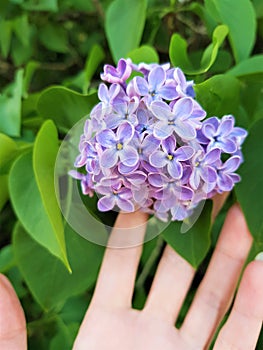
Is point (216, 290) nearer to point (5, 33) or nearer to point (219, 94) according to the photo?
point (219, 94)

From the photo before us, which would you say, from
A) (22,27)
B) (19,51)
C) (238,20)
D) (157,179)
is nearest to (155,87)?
(157,179)

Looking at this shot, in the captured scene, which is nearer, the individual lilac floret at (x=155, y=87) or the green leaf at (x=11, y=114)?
the individual lilac floret at (x=155, y=87)

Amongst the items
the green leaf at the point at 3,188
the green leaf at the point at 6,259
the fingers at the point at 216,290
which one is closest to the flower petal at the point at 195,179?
the fingers at the point at 216,290

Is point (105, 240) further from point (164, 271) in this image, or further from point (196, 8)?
point (196, 8)

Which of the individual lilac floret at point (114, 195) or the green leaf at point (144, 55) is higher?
the green leaf at point (144, 55)

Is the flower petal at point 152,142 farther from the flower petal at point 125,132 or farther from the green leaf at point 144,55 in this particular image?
the green leaf at point 144,55

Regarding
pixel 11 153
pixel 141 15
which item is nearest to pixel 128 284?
pixel 11 153
